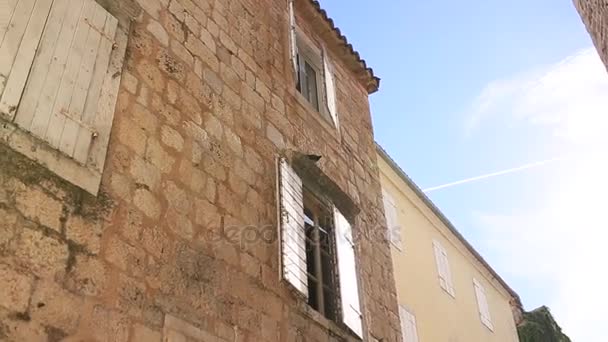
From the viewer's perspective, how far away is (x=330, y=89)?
23.5 ft

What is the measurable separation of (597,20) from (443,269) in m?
8.19

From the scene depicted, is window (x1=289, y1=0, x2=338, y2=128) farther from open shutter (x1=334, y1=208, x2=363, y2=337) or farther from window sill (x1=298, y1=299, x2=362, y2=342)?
window sill (x1=298, y1=299, x2=362, y2=342)

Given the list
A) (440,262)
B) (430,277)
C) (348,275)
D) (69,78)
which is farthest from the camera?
(440,262)

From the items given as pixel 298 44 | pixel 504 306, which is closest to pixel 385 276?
pixel 298 44

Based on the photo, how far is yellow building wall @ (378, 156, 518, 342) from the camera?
1153 cm

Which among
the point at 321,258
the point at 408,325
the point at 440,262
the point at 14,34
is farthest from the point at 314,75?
the point at 440,262

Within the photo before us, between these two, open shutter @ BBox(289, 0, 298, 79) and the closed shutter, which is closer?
open shutter @ BBox(289, 0, 298, 79)

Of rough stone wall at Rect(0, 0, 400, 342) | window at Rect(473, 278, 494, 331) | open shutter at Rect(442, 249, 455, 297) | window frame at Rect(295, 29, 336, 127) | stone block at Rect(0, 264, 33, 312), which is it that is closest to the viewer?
stone block at Rect(0, 264, 33, 312)

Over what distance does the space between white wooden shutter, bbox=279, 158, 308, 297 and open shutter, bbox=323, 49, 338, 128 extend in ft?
5.40

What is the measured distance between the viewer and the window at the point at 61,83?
132 inches

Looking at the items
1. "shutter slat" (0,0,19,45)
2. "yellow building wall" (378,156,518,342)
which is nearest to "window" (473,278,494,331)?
"yellow building wall" (378,156,518,342)

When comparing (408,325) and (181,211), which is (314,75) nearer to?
(181,211)

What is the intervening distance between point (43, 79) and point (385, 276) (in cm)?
391

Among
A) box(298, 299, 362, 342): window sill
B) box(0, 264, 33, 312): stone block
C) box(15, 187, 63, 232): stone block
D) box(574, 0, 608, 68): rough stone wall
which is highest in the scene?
box(574, 0, 608, 68): rough stone wall
